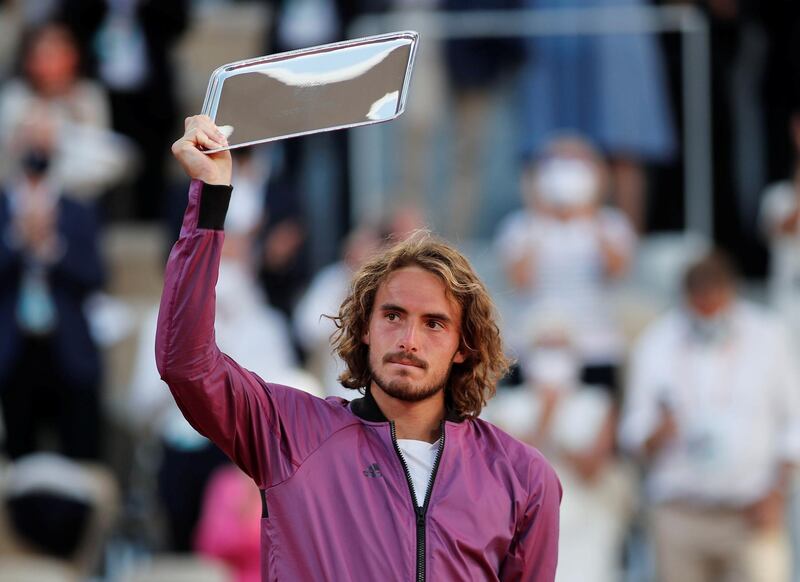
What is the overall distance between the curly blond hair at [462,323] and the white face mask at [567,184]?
16.6ft

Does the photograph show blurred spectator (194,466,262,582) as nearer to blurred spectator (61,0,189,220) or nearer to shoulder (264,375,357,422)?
shoulder (264,375,357,422)

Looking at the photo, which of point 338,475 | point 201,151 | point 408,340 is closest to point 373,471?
point 338,475

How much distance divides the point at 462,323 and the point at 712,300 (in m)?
4.47

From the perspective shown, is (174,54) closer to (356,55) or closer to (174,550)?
(174,550)

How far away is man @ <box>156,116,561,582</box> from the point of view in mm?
3537

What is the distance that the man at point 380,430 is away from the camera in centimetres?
354

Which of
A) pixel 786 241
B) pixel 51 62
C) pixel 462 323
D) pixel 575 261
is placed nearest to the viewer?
pixel 462 323

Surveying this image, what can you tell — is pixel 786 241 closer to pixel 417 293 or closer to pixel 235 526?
pixel 235 526

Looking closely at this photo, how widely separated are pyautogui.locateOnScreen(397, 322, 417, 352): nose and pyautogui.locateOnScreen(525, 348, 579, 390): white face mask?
461 cm

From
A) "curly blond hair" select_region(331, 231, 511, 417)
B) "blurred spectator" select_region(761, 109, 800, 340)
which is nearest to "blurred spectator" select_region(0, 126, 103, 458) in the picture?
"blurred spectator" select_region(761, 109, 800, 340)

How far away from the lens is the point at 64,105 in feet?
32.2

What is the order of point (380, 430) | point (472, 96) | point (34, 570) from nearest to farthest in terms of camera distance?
point (380, 430) → point (34, 570) → point (472, 96)

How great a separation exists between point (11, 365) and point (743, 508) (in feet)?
12.2

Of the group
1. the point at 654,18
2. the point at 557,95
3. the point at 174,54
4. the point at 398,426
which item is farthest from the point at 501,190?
the point at 398,426
